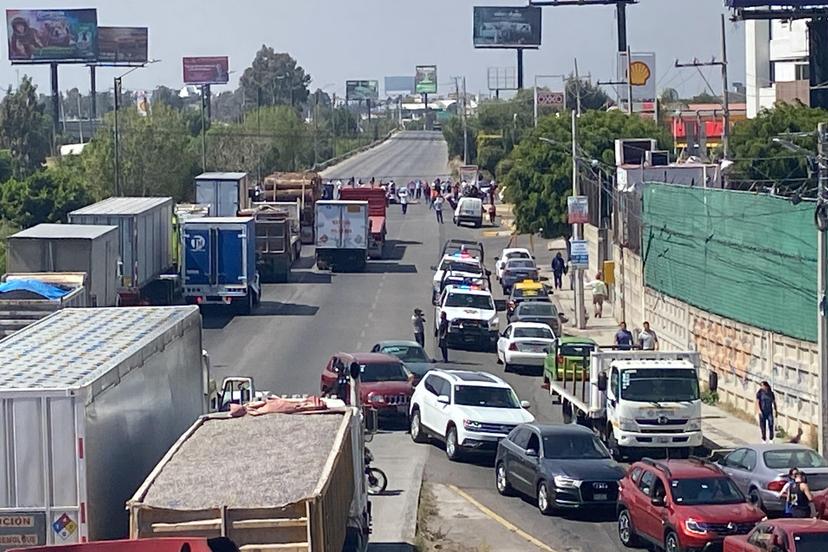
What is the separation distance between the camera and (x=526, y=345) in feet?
126

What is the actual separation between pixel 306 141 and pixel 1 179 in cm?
5744

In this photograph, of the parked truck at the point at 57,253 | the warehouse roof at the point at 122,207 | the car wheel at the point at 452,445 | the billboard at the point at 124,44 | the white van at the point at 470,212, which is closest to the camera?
the car wheel at the point at 452,445

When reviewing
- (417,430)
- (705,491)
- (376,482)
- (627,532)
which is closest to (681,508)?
(705,491)

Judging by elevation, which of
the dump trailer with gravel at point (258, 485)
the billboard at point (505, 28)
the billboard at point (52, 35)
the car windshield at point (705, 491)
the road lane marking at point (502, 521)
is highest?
the billboard at point (505, 28)

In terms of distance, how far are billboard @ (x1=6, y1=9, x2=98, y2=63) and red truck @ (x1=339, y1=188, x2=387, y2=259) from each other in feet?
185

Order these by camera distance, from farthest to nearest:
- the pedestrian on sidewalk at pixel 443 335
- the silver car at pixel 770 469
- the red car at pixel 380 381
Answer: the pedestrian on sidewalk at pixel 443 335, the red car at pixel 380 381, the silver car at pixel 770 469

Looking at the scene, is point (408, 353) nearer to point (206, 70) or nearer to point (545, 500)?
point (545, 500)

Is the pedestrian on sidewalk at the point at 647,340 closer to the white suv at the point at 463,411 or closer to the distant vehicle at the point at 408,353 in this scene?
the distant vehicle at the point at 408,353

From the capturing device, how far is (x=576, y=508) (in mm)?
22031

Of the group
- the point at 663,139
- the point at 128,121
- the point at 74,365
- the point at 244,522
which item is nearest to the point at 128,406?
the point at 74,365

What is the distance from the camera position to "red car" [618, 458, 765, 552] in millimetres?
18859

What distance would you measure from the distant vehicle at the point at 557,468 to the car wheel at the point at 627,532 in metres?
1.26

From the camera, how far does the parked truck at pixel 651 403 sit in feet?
87.7

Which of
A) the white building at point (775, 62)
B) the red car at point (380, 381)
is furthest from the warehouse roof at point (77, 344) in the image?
the white building at point (775, 62)
